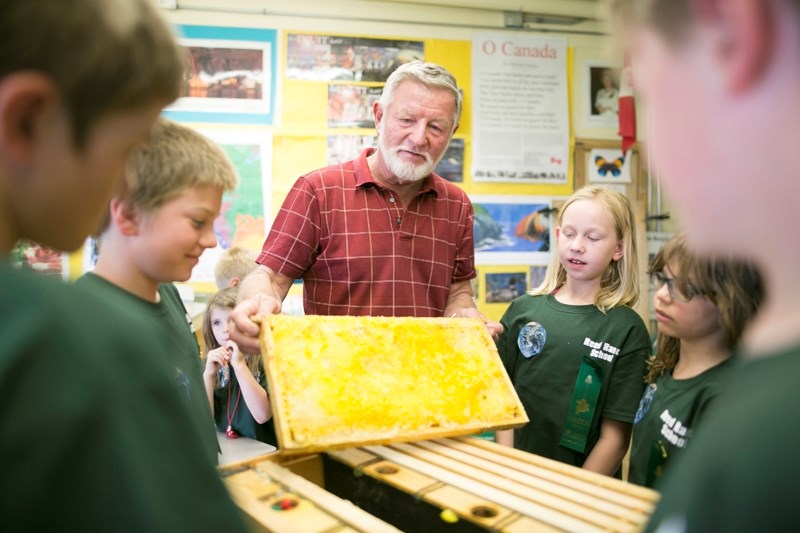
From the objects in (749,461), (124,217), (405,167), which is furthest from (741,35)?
(405,167)

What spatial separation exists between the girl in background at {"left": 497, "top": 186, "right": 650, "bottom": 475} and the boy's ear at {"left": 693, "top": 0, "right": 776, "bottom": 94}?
64.0 inches

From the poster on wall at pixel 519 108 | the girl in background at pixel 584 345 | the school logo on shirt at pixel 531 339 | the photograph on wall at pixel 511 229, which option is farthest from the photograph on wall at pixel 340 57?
the school logo on shirt at pixel 531 339

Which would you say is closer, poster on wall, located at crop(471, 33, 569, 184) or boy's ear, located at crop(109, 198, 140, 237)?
boy's ear, located at crop(109, 198, 140, 237)

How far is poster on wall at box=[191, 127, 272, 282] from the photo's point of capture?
138 inches

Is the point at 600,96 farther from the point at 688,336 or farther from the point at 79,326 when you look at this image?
the point at 79,326

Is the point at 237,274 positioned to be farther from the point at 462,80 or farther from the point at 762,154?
the point at 762,154

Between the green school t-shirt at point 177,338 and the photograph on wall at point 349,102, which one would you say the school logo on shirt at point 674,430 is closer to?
the green school t-shirt at point 177,338

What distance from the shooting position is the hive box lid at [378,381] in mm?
1320

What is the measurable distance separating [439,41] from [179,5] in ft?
5.70

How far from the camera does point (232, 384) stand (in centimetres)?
271

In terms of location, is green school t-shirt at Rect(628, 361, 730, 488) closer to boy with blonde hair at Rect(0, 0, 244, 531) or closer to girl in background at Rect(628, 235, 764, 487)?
girl in background at Rect(628, 235, 764, 487)

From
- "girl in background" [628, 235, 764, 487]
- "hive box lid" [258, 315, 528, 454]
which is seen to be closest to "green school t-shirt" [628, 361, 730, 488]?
"girl in background" [628, 235, 764, 487]

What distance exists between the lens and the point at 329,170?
2.26 metres

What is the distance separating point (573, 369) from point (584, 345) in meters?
0.10
